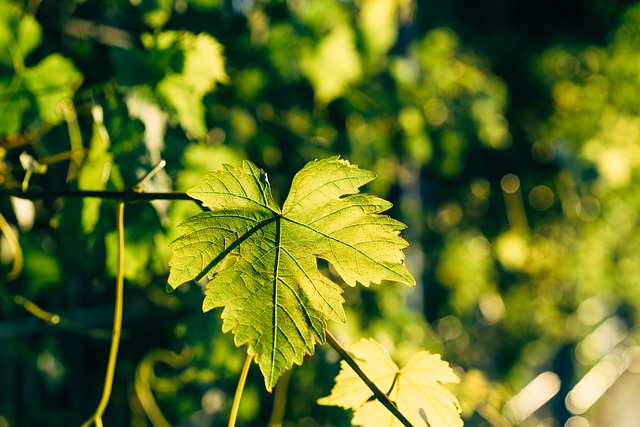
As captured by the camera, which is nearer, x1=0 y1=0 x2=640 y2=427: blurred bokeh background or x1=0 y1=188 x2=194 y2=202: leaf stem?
x1=0 y1=188 x2=194 y2=202: leaf stem

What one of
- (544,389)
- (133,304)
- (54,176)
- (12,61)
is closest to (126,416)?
(133,304)

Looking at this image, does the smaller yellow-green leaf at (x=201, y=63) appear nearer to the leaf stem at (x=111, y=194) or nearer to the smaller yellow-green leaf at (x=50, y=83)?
the smaller yellow-green leaf at (x=50, y=83)

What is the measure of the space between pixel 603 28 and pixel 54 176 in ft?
9.73

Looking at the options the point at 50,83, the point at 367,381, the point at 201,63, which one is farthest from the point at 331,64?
the point at 367,381

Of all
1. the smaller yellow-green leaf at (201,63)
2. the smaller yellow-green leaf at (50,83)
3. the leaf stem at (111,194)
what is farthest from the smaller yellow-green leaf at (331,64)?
the leaf stem at (111,194)

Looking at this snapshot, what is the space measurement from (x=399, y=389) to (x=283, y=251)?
0.25 metres

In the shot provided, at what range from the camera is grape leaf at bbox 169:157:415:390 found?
0.70 metres

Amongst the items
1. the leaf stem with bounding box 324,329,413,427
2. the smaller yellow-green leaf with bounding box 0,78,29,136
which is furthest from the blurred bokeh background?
the leaf stem with bounding box 324,329,413,427

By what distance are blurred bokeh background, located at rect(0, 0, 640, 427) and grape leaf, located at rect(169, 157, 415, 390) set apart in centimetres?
36

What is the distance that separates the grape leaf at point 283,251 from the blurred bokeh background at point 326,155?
14.1 inches

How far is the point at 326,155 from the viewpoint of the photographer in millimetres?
1876

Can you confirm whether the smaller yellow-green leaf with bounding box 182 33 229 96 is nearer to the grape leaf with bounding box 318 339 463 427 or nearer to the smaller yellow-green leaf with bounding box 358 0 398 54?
the grape leaf with bounding box 318 339 463 427

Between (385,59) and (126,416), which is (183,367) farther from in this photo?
(385,59)

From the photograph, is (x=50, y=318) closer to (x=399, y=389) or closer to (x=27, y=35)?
(x=27, y=35)
